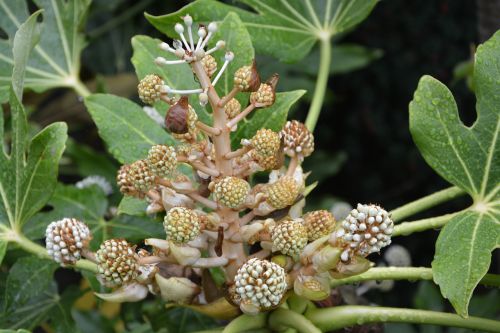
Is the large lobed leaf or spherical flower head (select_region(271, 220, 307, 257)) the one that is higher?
the large lobed leaf

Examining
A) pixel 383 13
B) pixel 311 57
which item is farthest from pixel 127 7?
pixel 383 13

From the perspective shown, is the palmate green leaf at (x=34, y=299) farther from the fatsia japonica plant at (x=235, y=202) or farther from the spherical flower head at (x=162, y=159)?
the spherical flower head at (x=162, y=159)

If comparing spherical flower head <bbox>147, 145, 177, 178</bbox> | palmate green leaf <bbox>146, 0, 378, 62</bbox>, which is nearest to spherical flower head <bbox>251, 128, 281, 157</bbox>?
spherical flower head <bbox>147, 145, 177, 178</bbox>

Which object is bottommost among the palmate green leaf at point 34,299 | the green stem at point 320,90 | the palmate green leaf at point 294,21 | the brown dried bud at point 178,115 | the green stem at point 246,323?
the palmate green leaf at point 34,299

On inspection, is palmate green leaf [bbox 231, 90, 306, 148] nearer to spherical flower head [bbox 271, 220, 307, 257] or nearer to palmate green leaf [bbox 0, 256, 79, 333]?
spherical flower head [bbox 271, 220, 307, 257]

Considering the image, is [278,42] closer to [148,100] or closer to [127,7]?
[148,100]

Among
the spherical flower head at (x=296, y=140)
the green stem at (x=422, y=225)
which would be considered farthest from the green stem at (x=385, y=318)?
the spherical flower head at (x=296, y=140)
